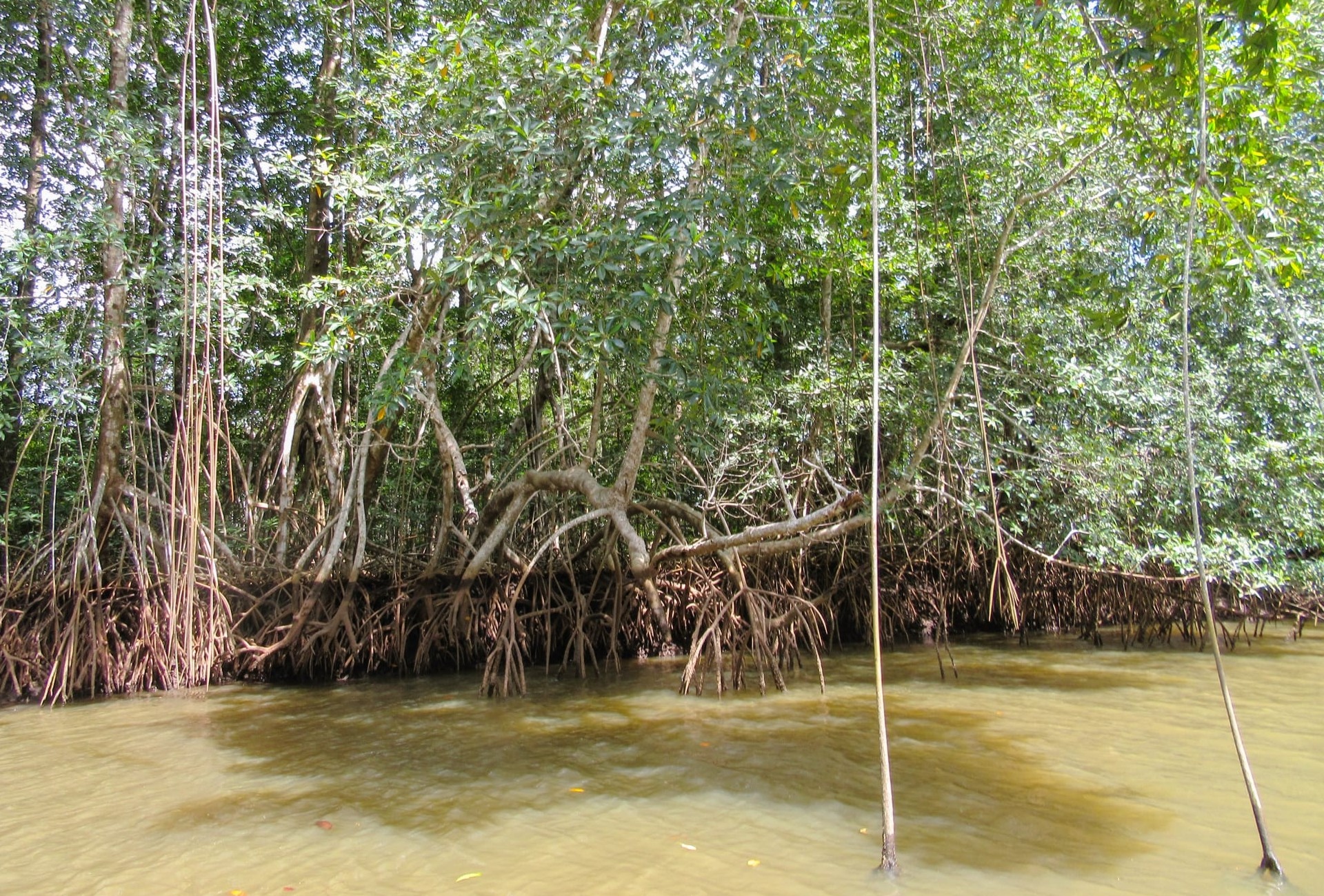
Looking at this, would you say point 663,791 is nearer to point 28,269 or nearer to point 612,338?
point 612,338

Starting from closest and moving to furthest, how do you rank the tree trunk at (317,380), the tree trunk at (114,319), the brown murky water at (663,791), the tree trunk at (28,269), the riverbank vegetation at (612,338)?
A: the brown murky water at (663,791) → the riverbank vegetation at (612,338) → the tree trunk at (28,269) → the tree trunk at (114,319) → the tree trunk at (317,380)

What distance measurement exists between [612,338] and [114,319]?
3.74 metres

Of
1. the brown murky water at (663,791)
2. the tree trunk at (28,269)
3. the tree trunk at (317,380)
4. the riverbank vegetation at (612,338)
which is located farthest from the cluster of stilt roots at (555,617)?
the tree trunk at (28,269)

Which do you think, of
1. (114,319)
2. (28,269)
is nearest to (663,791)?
(114,319)

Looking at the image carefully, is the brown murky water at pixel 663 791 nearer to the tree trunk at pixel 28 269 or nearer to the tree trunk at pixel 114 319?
the tree trunk at pixel 114 319

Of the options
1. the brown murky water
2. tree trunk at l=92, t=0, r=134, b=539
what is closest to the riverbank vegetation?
tree trunk at l=92, t=0, r=134, b=539

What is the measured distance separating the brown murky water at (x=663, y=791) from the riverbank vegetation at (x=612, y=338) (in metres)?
0.78

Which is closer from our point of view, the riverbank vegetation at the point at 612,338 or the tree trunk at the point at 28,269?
the riverbank vegetation at the point at 612,338

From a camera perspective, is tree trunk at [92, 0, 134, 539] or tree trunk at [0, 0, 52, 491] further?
tree trunk at [92, 0, 134, 539]

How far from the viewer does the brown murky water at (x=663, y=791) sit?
8.62ft

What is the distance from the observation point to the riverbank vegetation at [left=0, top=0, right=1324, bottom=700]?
4324 mm

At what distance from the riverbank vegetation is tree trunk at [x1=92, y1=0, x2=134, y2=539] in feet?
0.11

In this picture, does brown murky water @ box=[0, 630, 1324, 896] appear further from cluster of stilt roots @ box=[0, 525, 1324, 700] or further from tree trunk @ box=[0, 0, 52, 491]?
tree trunk @ box=[0, 0, 52, 491]

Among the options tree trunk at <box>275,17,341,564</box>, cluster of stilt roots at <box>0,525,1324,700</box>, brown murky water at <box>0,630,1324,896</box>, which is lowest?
brown murky water at <box>0,630,1324,896</box>
